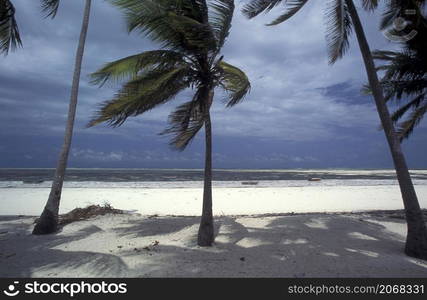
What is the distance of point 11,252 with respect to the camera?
584cm

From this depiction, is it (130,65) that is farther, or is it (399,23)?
(399,23)

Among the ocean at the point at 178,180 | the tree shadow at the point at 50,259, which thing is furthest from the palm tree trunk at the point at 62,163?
the ocean at the point at 178,180

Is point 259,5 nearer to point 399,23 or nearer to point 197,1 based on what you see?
point 197,1

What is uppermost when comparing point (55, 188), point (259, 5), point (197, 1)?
point (259, 5)

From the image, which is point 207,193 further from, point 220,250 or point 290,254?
point 290,254

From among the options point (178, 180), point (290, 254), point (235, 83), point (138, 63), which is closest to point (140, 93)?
point (138, 63)

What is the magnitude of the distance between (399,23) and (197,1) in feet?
18.5

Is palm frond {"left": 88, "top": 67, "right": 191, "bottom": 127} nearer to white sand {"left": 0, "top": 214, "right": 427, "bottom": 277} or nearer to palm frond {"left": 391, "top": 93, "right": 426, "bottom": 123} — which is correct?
white sand {"left": 0, "top": 214, "right": 427, "bottom": 277}

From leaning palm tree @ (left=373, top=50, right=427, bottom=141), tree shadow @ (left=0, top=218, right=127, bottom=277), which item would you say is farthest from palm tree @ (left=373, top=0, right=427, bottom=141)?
tree shadow @ (left=0, top=218, right=127, bottom=277)

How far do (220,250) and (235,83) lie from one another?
13.3 feet

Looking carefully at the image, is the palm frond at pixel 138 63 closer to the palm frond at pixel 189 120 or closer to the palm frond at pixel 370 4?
the palm frond at pixel 189 120

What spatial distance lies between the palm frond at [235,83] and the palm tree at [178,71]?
0.08 ft

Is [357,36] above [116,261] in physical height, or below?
above

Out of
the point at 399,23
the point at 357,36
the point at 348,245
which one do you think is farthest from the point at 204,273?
the point at 399,23
